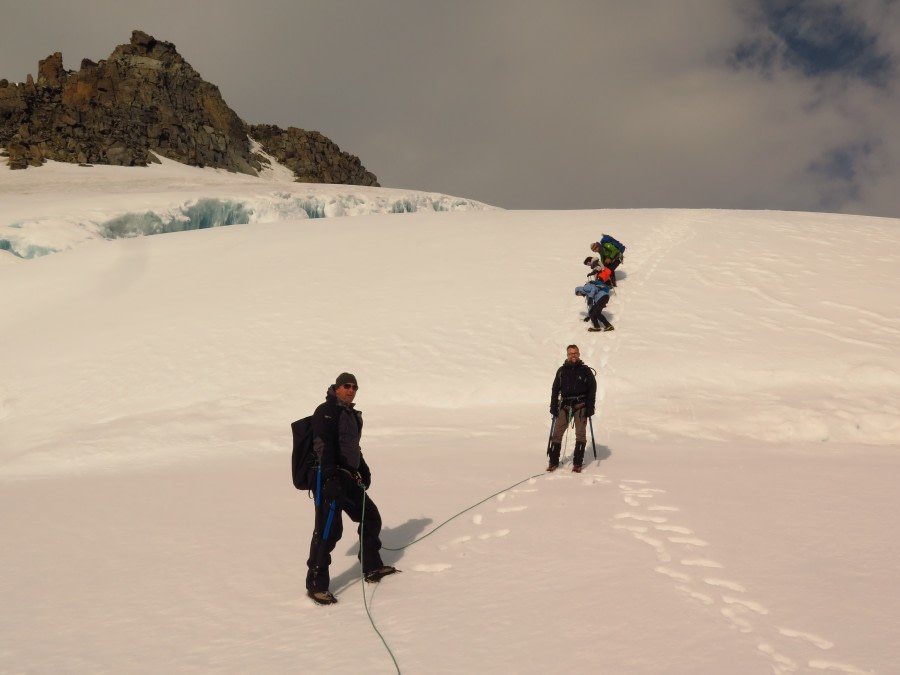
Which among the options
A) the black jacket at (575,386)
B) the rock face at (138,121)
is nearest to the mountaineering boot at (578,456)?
the black jacket at (575,386)

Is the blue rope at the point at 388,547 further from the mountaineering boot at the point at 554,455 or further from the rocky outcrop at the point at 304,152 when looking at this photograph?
the rocky outcrop at the point at 304,152

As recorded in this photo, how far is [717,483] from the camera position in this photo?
19.3 feet

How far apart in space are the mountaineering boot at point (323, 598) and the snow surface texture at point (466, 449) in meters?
0.06

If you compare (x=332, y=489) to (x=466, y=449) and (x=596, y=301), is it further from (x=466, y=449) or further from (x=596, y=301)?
(x=596, y=301)

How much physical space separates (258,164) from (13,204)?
56.3 metres

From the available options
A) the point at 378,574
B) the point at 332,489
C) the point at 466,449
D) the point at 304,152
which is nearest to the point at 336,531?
the point at 332,489

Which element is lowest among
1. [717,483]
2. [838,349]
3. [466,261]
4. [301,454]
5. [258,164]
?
[717,483]

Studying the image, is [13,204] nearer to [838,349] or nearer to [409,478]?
[409,478]

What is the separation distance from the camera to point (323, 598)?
387 centimetres

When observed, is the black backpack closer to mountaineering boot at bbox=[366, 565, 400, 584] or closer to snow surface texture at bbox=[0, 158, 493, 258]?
mountaineering boot at bbox=[366, 565, 400, 584]

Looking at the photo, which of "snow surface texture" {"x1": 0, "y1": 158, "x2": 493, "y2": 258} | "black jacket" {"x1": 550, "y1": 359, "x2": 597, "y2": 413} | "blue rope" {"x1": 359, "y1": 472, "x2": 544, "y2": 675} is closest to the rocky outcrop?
"snow surface texture" {"x1": 0, "y1": 158, "x2": 493, "y2": 258}

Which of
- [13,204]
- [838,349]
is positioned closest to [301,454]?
[838,349]

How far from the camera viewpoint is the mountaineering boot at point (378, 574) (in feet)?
13.8

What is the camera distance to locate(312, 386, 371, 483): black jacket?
398 centimetres
